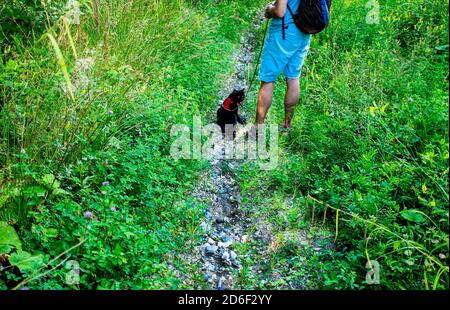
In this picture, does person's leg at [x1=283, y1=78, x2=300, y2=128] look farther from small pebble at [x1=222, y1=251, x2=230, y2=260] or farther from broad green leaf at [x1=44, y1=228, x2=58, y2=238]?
broad green leaf at [x1=44, y1=228, x2=58, y2=238]

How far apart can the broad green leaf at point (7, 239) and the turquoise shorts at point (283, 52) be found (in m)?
2.84

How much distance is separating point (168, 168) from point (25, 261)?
148 centimetres

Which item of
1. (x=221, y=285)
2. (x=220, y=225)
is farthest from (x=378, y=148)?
(x=221, y=285)

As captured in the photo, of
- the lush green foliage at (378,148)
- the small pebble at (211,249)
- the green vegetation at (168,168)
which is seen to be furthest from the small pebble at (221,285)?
the lush green foliage at (378,148)

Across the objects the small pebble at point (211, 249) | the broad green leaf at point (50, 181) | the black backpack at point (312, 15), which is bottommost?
the small pebble at point (211, 249)

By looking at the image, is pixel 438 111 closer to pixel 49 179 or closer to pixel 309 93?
pixel 309 93

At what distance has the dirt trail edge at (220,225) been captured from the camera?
132 inches

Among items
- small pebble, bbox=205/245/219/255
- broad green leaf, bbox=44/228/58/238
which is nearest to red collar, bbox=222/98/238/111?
small pebble, bbox=205/245/219/255

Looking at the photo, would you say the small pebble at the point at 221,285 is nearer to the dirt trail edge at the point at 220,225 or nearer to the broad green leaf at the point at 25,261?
the dirt trail edge at the point at 220,225

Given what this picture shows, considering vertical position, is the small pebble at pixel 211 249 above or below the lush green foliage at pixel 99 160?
below

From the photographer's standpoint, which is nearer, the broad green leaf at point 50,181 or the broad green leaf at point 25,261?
the broad green leaf at point 25,261

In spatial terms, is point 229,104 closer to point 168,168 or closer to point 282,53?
point 282,53
